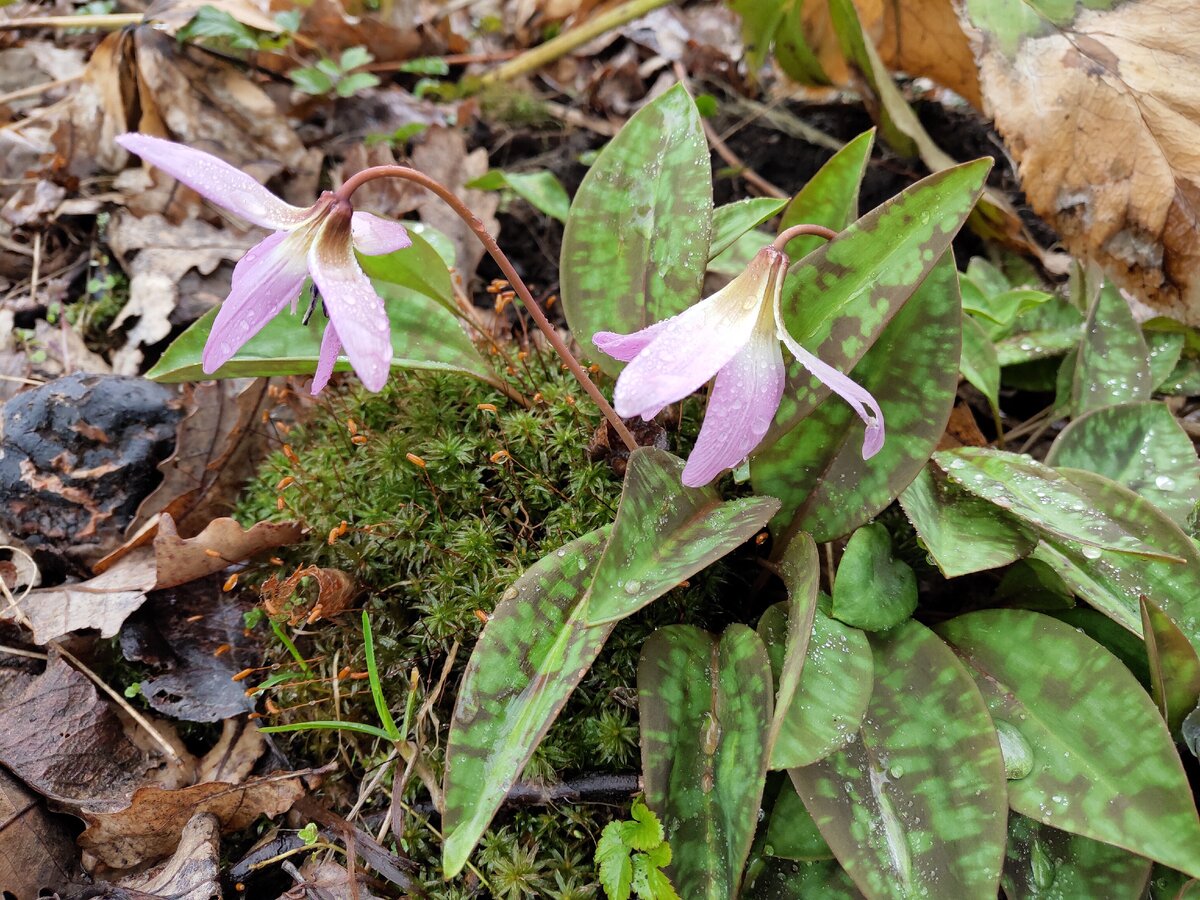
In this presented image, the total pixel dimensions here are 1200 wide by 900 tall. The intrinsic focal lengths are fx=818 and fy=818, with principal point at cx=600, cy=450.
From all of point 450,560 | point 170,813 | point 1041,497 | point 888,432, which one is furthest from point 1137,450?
point 170,813

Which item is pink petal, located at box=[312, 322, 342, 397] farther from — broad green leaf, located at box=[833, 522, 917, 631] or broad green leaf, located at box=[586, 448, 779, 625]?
broad green leaf, located at box=[833, 522, 917, 631]

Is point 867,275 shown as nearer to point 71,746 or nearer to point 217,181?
Result: point 217,181

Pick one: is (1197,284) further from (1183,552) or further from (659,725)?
(659,725)

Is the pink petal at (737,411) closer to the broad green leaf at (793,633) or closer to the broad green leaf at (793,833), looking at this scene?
the broad green leaf at (793,633)

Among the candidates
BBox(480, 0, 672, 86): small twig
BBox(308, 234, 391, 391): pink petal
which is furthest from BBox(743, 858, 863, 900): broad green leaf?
BBox(480, 0, 672, 86): small twig

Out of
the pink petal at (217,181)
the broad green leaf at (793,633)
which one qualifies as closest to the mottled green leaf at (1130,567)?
the broad green leaf at (793,633)

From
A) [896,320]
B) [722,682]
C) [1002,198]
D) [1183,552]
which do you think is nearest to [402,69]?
[1002,198]
